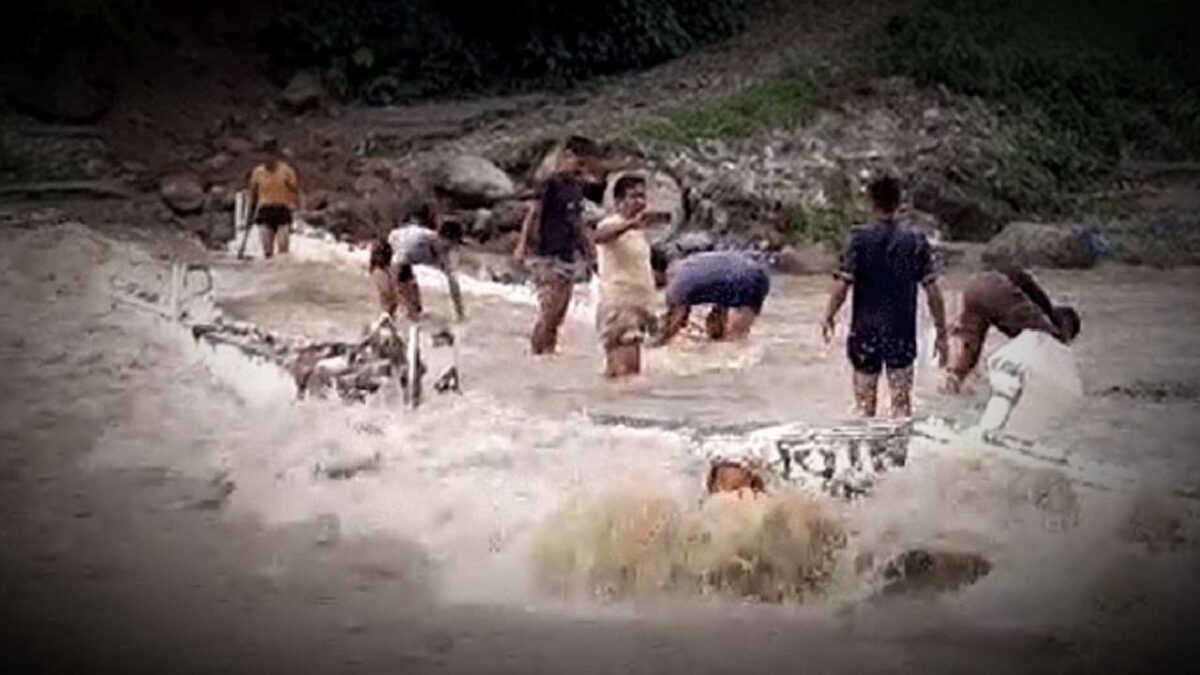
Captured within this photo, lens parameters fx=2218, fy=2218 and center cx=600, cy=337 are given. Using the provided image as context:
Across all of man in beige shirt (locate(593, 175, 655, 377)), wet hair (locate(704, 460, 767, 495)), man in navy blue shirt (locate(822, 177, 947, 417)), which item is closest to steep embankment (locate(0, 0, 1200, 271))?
man in navy blue shirt (locate(822, 177, 947, 417))

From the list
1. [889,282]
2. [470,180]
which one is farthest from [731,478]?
[470,180]

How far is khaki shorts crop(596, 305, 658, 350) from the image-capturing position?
14.4ft

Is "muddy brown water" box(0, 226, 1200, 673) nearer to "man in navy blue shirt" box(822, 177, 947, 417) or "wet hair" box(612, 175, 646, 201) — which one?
"man in navy blue shirt" box(822, 177, 947, 417)

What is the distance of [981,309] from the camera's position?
4246mm

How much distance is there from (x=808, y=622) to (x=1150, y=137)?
1.26m

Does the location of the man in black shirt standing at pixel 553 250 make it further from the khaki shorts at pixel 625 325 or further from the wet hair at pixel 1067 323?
the wet hair at pixel 1067 323

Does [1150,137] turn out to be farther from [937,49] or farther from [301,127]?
[301,127]

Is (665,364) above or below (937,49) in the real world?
below

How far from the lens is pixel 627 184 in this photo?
4590mm

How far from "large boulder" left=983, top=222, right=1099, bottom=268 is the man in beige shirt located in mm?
673

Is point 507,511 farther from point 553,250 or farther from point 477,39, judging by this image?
point 477,39

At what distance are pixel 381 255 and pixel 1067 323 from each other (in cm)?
137

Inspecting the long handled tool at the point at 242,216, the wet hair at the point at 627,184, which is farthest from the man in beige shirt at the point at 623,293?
the long handled tool at the point at 242,216

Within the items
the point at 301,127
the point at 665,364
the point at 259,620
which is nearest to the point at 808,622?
the point at 665,364
